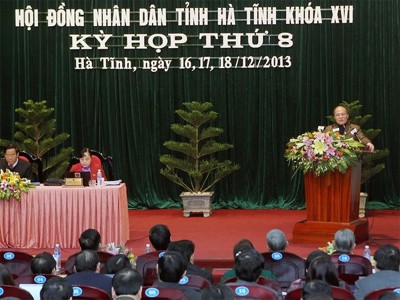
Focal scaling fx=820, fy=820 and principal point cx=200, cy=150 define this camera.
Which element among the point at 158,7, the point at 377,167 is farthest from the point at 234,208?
the point at 158,7

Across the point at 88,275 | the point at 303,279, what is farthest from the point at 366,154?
the point at 88,275

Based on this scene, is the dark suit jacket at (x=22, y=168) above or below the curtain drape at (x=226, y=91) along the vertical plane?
below

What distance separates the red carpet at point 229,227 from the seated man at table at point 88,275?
131 inches

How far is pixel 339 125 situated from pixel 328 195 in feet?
3.57

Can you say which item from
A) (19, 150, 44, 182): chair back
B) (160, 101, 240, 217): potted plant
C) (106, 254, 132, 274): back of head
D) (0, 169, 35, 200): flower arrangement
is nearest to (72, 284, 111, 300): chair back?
(106, 254, 132, 274): back of head

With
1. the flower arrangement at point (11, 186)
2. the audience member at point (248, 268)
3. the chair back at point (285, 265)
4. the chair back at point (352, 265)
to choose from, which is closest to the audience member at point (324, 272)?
the audience member at point (248, 268)

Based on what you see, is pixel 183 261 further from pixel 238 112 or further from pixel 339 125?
pixel 238 112

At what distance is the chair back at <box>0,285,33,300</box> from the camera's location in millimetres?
4279

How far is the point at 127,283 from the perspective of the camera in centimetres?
422

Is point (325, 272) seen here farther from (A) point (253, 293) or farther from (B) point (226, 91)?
(B) point (226, 91)

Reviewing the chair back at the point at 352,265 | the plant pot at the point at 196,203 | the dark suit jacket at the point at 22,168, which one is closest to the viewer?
the chair back at the point at 352,265

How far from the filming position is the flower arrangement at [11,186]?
338 inches

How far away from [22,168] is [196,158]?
2894mm

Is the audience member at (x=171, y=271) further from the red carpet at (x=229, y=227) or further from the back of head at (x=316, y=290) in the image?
the red carpet at (x=229, y=227)
